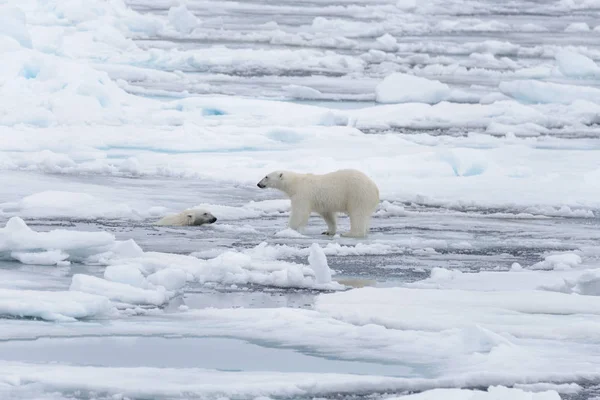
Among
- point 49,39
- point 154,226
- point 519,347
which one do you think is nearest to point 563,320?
point 519,347

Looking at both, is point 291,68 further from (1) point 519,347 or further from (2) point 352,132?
(1) point 519,347

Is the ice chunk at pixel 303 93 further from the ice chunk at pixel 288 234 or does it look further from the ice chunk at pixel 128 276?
the ice chunk at pixel 128 276

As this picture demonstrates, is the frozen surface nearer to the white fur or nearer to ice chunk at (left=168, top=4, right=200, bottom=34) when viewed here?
the white fur

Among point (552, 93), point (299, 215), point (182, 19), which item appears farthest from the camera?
point (182, 19)

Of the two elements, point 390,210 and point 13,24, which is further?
point 13,24

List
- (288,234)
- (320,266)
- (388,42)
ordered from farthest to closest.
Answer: (388,42) → (288,234) → (320,266)

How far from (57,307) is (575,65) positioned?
1429 centimetres

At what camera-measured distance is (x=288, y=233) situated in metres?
7.07

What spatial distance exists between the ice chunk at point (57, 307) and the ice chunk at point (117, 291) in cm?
16

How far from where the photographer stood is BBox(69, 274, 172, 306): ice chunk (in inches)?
197

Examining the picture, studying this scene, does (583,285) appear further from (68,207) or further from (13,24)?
(13,24)

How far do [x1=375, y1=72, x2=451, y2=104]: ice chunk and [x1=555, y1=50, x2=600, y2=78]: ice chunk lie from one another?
302cm

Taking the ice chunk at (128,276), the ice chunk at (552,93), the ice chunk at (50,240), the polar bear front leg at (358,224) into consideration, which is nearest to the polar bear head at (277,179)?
the polar bear front leg at (358,224)

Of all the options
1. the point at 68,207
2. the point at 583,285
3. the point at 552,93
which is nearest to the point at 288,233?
the point at 68,207
